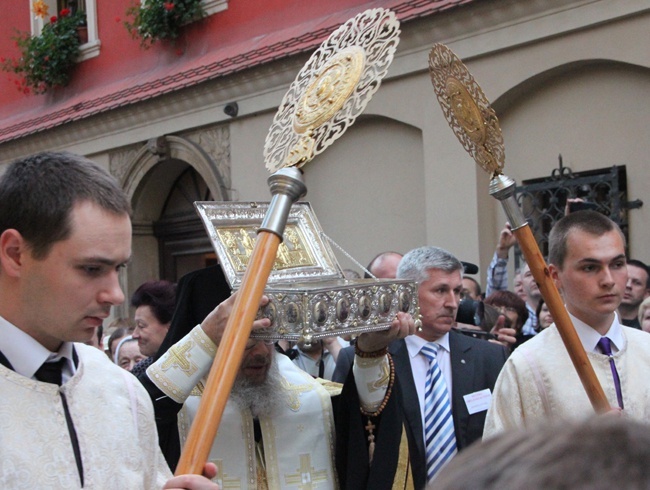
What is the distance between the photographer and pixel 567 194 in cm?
756

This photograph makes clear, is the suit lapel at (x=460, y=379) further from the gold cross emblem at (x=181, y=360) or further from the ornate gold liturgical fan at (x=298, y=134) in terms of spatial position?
the ornate gold liturgical fan at (x=298, y=134)

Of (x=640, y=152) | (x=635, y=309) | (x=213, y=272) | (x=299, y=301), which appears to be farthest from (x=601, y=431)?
(x=640, y=152)

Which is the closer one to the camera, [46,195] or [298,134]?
[46,195]

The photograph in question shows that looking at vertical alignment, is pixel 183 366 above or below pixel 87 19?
below

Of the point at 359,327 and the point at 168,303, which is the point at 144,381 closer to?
the point at 359,327

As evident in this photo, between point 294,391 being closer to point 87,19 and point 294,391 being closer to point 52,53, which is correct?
point 87,19

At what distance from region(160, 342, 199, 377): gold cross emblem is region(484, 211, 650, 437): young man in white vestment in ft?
3.14

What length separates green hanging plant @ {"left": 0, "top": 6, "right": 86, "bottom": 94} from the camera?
13.7 metres

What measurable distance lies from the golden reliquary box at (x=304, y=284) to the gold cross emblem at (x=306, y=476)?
26.6 inches

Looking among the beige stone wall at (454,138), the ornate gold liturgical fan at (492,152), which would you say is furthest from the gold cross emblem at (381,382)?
the beige stone wall at (454,138)

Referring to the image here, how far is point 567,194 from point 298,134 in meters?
5.39

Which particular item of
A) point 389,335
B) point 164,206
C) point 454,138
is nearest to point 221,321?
point 389,335

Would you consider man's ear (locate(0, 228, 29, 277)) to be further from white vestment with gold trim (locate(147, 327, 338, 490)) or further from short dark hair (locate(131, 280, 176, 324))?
short dark hair (locate(131, 280, 176, 324))

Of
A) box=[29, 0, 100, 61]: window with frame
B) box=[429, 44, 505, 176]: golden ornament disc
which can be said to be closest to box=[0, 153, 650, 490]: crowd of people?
box=[429, 44, 505, 176]: golden ornament disc
